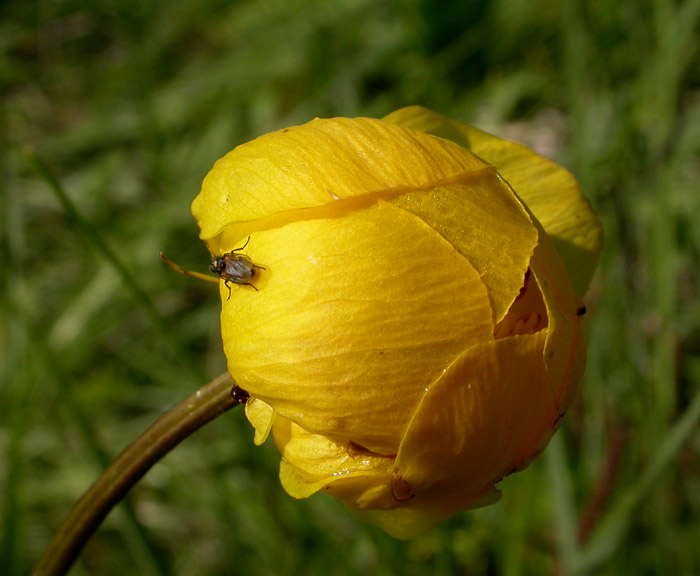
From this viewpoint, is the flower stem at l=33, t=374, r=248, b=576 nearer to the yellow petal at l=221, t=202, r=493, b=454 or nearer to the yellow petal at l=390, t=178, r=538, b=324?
the yellow petal at l=221, t=202, r=493, b=454

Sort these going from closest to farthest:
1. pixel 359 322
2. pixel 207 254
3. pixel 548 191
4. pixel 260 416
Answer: pixel 359 322, pixel 260 416, pixel 548 191, pixel 207 254

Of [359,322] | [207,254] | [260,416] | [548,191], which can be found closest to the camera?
[359,322]

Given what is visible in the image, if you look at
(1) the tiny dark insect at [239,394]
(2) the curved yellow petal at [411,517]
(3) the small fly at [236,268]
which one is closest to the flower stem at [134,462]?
(1) the tiny dark insect at [239,394]

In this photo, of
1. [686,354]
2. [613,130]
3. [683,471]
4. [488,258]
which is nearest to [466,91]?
[613,130]

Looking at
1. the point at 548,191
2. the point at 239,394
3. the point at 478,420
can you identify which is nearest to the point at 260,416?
the point at 239,394

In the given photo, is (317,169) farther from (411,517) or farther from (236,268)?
(411,517)

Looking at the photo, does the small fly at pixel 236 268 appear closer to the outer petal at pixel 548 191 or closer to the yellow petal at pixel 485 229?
the yellow petal at pixel 485 229

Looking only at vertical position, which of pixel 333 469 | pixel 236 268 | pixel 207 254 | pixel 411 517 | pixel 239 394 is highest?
pixel 236 268
